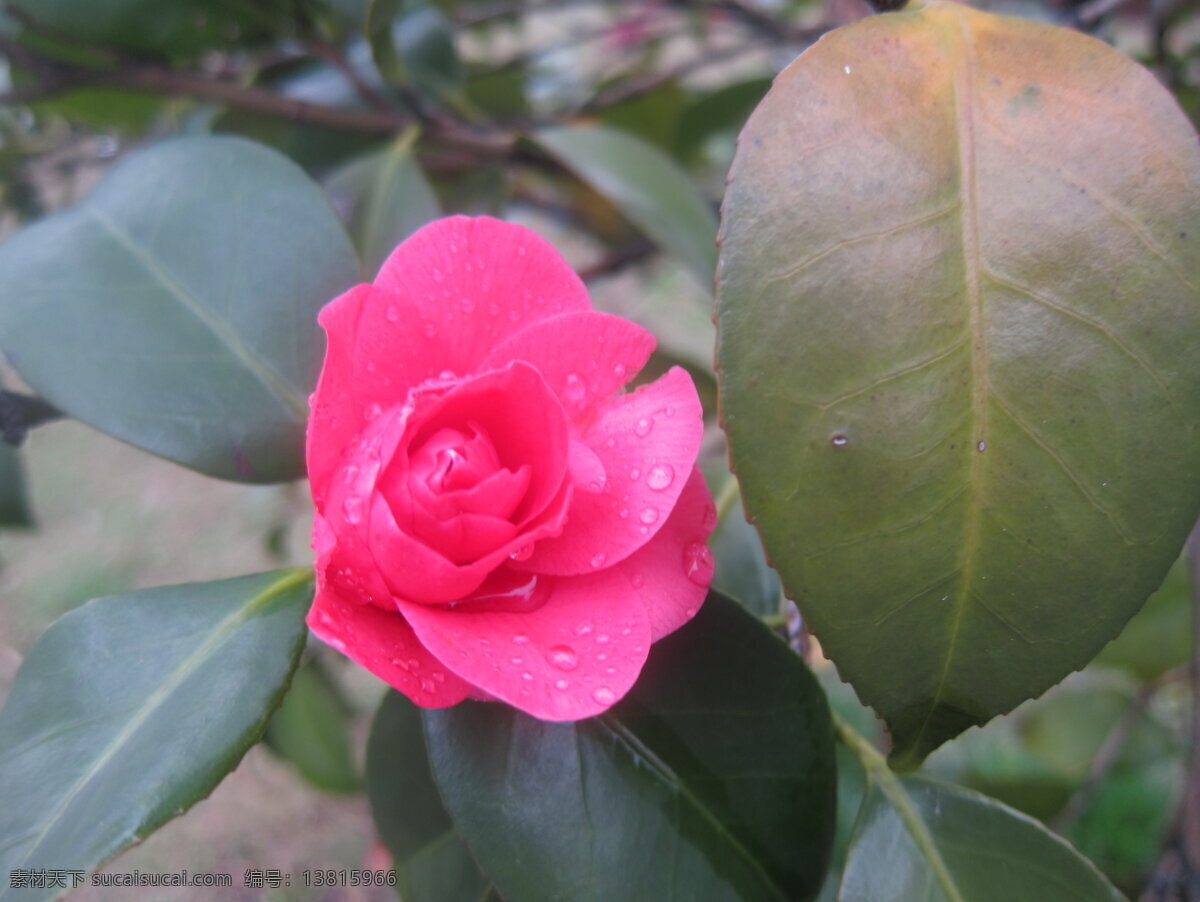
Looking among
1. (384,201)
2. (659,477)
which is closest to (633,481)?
(659,477)

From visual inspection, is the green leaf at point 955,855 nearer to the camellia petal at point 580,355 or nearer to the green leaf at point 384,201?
the camellia petal at point 580,355

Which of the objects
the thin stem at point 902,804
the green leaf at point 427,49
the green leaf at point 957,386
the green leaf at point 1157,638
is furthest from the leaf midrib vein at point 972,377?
the green leaf at point 1157,638

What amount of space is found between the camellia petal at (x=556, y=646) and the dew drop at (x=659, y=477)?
0.15 feet

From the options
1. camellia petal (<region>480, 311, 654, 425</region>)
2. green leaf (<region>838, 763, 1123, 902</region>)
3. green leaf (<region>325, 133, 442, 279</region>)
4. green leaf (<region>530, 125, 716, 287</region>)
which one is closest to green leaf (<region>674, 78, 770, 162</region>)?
green leaf (<region>530, 125, 716, 287</region>)

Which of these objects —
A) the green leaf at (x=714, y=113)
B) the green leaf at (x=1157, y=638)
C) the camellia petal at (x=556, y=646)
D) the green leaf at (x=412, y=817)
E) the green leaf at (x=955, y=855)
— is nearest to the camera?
the camellia petal at (x=556, y=646)

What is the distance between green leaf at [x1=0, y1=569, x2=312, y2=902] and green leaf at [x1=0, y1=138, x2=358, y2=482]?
0.32ft

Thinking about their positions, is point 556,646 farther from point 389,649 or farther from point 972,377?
point 972,377

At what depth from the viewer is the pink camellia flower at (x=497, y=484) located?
384 millimetres

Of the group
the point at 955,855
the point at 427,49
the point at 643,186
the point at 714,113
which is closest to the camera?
the point at 955,855

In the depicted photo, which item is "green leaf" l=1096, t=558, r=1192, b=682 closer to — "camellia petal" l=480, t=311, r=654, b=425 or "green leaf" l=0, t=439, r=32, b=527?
"camellia petal" l=480, t=311, r=654, b=425

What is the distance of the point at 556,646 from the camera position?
395 millimetres

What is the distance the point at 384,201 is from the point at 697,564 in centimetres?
53

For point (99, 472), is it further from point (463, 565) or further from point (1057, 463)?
point (1057, 463)

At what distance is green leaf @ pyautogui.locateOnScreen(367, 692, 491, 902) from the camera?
2.05ft
